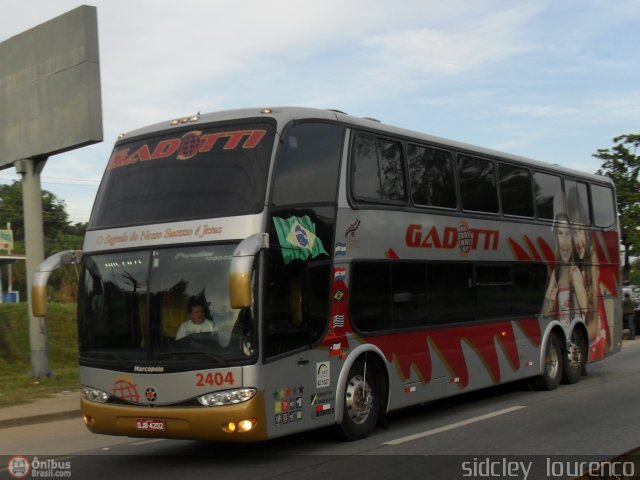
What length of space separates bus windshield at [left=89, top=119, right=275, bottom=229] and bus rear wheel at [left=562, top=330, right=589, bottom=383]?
8.45 m

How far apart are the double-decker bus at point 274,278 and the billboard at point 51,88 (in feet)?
25.4

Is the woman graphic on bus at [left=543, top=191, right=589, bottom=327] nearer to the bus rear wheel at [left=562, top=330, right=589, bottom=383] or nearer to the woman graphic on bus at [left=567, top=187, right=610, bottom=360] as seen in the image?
the woman graphic on bus at [left=567, top=187, right=610, bottom=360]

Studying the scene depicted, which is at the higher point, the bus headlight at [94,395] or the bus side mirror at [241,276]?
the bus side mirror at [241,276]

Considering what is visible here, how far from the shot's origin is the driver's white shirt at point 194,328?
8.26 m

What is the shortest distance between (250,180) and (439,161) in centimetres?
403

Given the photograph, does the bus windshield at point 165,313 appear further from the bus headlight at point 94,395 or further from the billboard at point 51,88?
the billboard at point 51,88

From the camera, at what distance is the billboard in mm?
16953

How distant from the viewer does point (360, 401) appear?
979cm

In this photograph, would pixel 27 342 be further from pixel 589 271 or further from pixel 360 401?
pixel 360 401

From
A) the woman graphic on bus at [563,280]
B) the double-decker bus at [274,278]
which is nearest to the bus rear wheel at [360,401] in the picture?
the double-decker bus at [274,278]

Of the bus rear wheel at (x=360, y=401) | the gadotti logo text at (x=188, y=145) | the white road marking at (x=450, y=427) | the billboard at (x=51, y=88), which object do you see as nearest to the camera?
the gadotti logo text at (x=188, y=145)

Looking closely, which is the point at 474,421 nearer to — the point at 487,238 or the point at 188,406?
the point at 487,238

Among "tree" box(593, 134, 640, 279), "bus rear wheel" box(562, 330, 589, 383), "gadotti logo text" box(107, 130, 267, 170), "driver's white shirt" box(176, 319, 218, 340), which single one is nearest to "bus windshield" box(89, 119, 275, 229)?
"gadotti logo text" box(107, 130, 267, 170)

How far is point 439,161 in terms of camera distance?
11.8 meters
